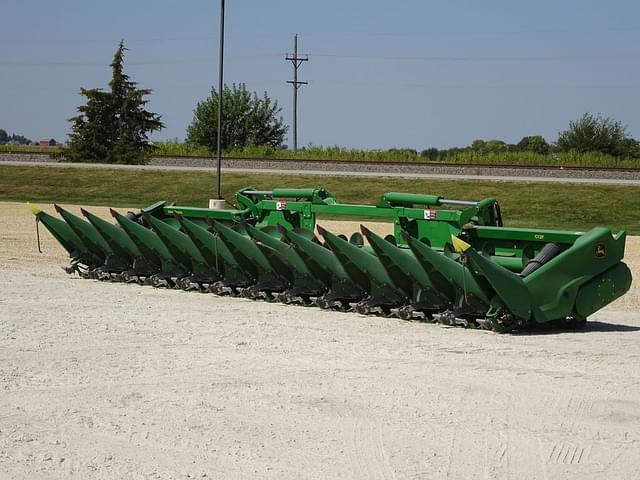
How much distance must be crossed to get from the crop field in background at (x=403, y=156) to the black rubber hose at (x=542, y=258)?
1230 inches

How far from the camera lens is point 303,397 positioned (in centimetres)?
727

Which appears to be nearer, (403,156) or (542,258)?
(542,258)

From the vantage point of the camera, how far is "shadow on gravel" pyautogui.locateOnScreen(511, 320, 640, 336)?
1021cm

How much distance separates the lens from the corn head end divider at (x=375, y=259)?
9945 mm

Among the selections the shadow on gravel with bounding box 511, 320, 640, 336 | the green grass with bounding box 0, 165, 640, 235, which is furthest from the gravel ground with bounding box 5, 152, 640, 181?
the shadow on gravel with bounding box 511, 320, 640, 336

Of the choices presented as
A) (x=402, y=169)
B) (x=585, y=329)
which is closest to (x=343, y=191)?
(x=402, y=169)

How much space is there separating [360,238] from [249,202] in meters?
1.80

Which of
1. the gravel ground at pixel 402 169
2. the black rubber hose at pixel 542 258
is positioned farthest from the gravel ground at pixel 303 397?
the gravel ground at pixel 402 169

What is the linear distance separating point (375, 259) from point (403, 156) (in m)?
37.5

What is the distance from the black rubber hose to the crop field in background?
31244 mm

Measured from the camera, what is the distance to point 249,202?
43.7 feet

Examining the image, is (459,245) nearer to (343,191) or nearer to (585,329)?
(585,329)

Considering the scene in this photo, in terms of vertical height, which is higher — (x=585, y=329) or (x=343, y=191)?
(x=343, y=191)

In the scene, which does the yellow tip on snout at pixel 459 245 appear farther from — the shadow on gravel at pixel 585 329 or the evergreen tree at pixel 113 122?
the evergreen tree at pixel 113 122
